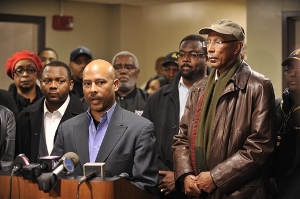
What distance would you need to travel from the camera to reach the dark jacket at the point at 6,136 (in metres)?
4.28

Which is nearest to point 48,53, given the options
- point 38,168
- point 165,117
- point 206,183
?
point 165,117

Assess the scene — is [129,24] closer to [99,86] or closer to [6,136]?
[6,136]

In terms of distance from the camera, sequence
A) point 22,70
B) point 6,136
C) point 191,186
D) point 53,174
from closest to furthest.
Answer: point 53,174, point 191,186, point 6,136, point 22,70

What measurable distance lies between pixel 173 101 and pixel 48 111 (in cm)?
94

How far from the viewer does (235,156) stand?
3662 millimetres

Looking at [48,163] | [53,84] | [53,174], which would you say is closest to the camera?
[53,174]

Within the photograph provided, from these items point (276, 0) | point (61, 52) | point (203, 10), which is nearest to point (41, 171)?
point (276, 0)

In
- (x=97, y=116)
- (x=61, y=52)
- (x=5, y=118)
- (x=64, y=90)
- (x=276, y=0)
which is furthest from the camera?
(x=61, y=52)

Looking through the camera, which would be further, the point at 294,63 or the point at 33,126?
the point at 33,126

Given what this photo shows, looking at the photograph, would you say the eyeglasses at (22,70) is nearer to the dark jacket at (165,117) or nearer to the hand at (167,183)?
the dark jacket at (165,117)

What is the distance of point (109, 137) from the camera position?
12.6 ft

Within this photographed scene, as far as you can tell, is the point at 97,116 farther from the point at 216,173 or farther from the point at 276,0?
the point at 276,0

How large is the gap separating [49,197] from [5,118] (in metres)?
1.23

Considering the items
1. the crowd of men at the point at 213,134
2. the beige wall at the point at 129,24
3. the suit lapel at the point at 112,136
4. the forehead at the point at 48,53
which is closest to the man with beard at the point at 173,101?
the crowd of men at the point at 213,134
